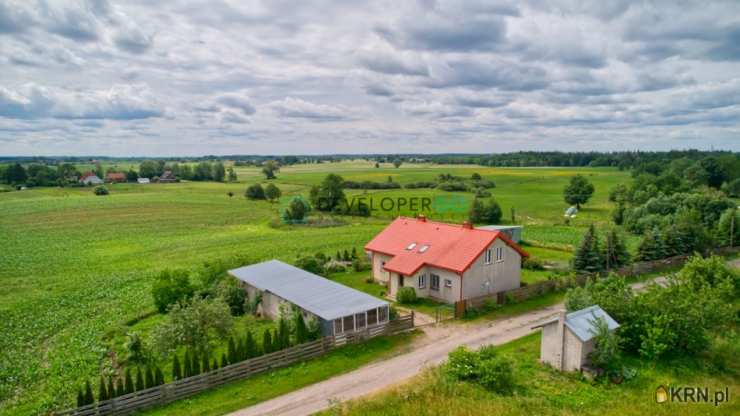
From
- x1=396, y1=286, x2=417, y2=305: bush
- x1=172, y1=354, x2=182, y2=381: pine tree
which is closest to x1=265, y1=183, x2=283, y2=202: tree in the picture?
x1=396, y1=286, x2=417, y2=305: bush

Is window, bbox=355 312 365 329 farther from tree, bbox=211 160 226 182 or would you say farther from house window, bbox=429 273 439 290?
tree, bbox=211 160 226 182

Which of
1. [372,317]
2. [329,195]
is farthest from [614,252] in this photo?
[329,195]

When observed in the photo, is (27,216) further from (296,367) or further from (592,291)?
(592,291)

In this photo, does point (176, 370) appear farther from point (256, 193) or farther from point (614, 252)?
point (256, 193)

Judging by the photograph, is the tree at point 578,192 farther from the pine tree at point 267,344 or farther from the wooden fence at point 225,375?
the pine tree at point 267,344

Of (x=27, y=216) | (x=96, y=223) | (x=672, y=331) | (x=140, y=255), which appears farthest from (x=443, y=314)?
(x=27, y=216)

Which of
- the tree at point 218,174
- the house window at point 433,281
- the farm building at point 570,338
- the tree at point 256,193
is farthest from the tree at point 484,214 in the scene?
the tree at point 218,174

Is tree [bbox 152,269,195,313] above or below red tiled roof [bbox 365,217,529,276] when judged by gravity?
A: below
